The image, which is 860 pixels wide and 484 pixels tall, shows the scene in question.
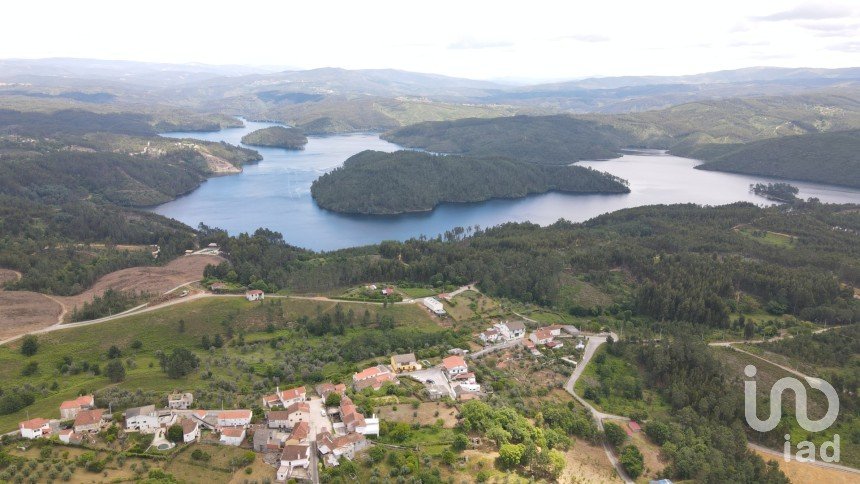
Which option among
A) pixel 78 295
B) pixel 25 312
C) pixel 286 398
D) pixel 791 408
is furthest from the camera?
pixel 78 295

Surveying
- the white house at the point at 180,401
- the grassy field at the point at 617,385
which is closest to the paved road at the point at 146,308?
the grassy field at the point at 617,385

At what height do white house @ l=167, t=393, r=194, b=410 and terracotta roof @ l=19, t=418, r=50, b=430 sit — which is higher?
terracotta roof @ l=19, t=418, r=50, b=430

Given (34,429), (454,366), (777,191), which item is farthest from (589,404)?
(777,191)

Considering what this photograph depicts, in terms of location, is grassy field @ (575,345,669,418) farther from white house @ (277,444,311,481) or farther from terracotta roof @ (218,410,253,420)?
terracotta roof @ (218,410,253,420)

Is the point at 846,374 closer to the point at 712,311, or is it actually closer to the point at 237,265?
the point at 712,311

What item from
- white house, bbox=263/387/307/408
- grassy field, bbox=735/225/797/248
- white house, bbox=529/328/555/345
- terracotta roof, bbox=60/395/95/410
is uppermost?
grassy field, bbox=735/225/797/248

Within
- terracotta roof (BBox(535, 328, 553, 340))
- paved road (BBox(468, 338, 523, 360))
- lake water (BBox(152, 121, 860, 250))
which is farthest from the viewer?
lake water (BBox(152, 121, 860, 250))

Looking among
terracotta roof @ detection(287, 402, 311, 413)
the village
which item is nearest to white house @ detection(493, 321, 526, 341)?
the village

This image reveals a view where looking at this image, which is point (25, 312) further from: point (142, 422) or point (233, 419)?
point (233, 419)

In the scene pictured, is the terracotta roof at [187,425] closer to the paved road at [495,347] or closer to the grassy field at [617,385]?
the paved road at [495,347]
